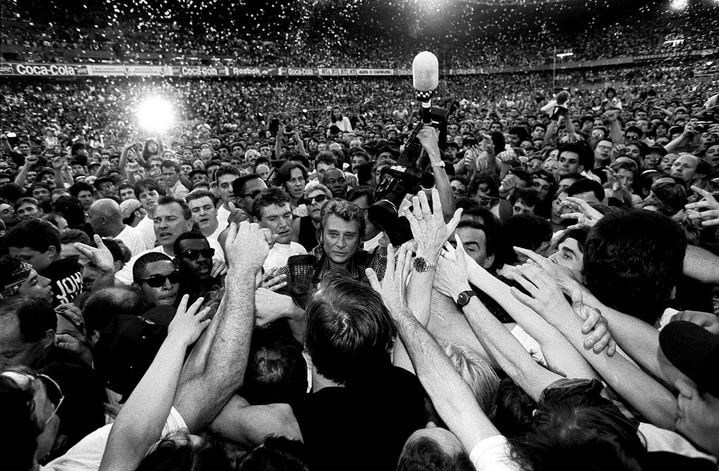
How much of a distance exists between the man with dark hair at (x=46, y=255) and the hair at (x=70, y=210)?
6.51 feet

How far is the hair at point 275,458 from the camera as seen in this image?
1.20 meters

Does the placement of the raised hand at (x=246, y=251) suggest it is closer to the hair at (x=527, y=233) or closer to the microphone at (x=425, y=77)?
the hair at (x=527, y=233)

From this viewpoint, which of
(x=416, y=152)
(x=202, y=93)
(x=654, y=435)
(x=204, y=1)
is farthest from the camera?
(x=204, y=1)

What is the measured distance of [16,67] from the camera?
18953mm

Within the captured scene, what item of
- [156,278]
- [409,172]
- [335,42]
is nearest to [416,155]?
[409,172]

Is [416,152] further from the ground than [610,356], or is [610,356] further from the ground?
[416,152]

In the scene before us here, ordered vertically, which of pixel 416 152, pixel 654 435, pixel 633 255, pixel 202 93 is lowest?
pixel 654 435

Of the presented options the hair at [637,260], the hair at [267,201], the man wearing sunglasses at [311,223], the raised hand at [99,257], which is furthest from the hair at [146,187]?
the hair at [637,260]

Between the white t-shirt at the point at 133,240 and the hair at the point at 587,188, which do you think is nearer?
the hair at the point at 587,188

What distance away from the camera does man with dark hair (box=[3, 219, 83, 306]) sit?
3451mm

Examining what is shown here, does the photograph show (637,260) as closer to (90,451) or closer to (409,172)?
(90,451)

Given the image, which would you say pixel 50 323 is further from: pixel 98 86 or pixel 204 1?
pixel 204 1

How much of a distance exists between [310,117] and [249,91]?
4524 mm

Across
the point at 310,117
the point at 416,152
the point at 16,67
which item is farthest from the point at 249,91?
the point at 416,152
